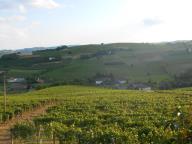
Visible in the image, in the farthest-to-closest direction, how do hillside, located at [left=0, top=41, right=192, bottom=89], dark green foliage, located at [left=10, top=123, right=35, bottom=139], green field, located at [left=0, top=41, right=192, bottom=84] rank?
green field, located at [left=0, top=41, right=192, bottom=84], hillside, located at [left=0, top=41, right=192, bottom=89], dark green foliage, located at [left=10, top=123, right=35, bottom=139]

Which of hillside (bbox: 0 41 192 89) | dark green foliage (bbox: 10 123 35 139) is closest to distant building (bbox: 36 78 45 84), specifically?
hillside (bbox: 0 41 192 89)

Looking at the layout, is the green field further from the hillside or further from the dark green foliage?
the dark green foliage

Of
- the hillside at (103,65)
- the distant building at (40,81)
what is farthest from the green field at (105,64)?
the distant building at (40,81)

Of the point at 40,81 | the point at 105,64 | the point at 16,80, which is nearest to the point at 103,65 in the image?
the point at 105,64

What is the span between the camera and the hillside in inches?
4065

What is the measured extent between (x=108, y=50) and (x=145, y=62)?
31428 mm

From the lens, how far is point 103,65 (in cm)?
11769

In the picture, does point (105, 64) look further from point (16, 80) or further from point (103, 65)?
point (16, 80)

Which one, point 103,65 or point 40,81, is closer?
point 40,81

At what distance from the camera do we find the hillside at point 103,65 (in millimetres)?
103250

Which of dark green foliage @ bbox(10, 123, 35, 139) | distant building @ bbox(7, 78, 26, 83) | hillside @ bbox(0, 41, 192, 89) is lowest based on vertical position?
distant building @ bbox(7, 78, 26, 83)

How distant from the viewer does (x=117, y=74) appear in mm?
105875

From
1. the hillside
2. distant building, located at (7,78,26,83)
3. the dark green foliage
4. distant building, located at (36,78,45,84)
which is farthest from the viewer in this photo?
distant building, located at (7,78,26,83)

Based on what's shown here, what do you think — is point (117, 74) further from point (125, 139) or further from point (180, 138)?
point (180, 138)
